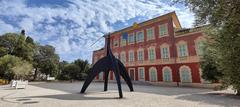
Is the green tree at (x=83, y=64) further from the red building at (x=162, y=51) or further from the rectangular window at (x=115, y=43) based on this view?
the red building at (x=162, y=51)

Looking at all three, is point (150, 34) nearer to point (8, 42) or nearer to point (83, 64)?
point (83, 64)

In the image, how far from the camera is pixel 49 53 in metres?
53.2

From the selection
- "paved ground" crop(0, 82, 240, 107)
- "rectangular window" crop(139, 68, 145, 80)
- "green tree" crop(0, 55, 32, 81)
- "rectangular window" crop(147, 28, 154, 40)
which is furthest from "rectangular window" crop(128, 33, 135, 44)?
"green tree" crop(0, 55, 32, 81)

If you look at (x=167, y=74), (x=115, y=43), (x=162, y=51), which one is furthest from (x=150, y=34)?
(x=115, y=43)

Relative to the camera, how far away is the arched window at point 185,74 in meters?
Result: 21.2

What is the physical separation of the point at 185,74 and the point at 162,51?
14.5 feet

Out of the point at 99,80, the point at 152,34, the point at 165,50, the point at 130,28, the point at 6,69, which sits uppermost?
the point at 130,28

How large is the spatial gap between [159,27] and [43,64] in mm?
38685

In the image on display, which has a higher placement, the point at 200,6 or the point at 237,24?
the point at 200,6

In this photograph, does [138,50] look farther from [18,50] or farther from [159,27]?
[18,50]

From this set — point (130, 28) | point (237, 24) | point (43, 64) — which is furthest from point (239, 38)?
point (43, 64)

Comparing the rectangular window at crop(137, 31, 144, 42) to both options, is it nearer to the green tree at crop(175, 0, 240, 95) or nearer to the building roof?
the building roof

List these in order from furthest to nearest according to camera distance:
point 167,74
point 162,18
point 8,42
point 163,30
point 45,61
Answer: point 45,61 → point 8,42 → point 162,18 → point 163,30 → point 167,74

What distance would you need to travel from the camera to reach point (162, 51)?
2409 centimetres
